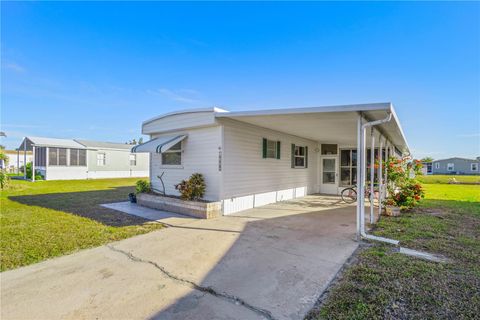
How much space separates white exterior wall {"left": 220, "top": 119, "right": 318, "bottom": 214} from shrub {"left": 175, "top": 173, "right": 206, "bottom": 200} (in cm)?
82

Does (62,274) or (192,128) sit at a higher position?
(192,128)

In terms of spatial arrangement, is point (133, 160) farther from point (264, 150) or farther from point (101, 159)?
point (264, 150)

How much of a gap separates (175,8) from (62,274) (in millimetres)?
10321

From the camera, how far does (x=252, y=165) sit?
867 cm

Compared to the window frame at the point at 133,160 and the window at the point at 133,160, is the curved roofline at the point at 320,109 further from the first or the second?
the window at the point at 133,160

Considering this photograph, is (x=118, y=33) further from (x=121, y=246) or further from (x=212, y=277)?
(x=212, y=277)

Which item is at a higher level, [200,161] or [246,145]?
[246,145]

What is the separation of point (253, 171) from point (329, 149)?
243 inches

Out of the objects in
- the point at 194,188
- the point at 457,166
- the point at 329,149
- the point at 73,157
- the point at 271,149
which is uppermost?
the point at 329,149

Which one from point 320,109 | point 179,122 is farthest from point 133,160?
point 320,109

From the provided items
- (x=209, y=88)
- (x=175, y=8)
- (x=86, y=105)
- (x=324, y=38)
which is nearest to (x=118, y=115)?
(x=86, y=105)

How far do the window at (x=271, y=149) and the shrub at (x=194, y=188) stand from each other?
268 centimetres

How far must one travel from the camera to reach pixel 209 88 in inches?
603

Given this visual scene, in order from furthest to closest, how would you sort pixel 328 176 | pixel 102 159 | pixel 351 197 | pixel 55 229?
pixel 102 159 < pixel 328 176 < pixel 351 197 < pixel 55 229
